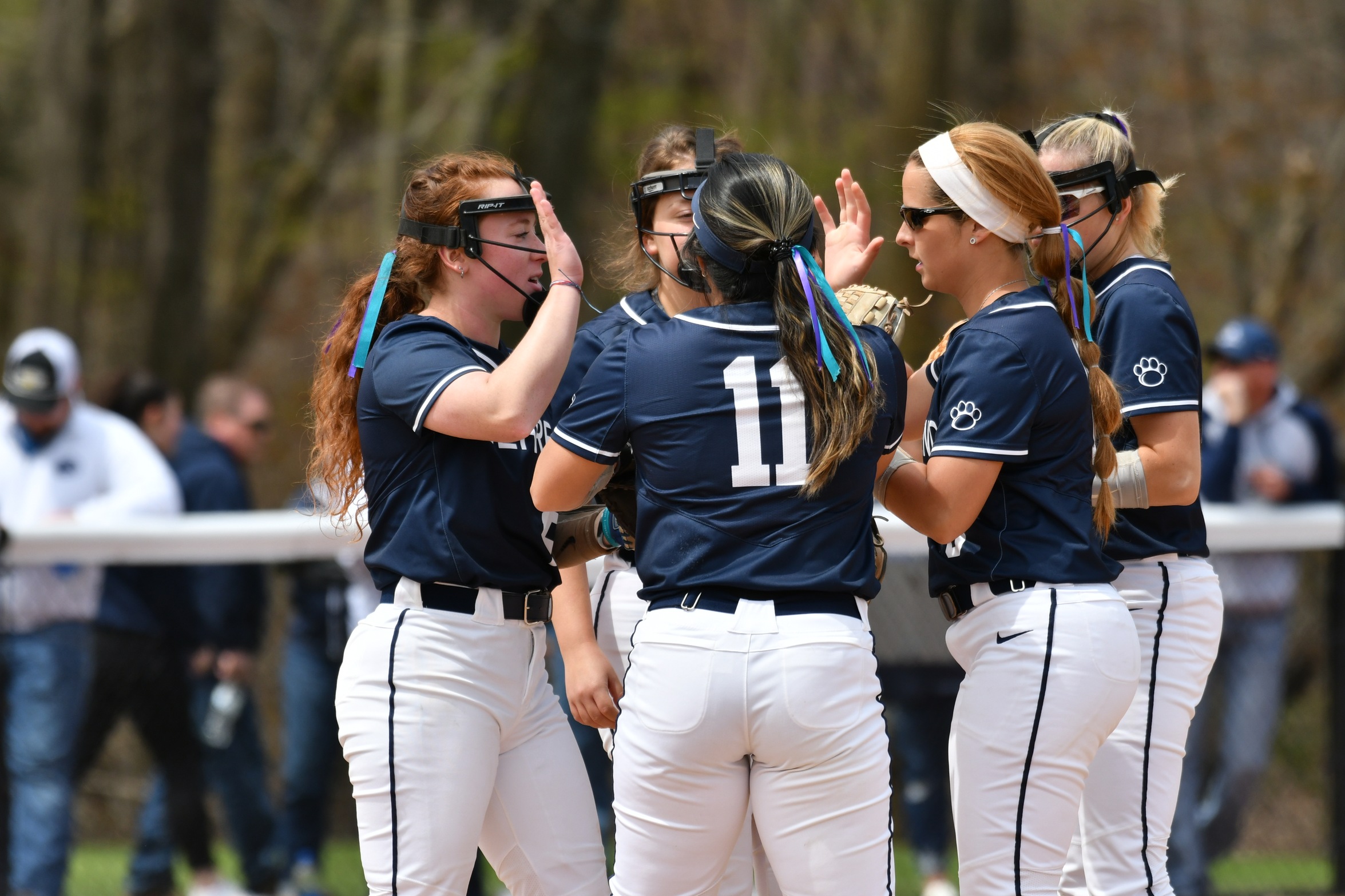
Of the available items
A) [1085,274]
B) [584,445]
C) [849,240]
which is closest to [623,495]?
[584,445]

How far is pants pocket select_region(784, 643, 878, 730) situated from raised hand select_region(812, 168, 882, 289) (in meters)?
0.83

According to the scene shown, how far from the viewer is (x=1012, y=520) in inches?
112

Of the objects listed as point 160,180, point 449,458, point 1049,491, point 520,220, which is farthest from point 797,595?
point 160,180

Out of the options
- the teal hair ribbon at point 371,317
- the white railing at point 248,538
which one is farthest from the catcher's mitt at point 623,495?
the white railing at point 248,538

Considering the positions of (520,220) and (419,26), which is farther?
(419,26)

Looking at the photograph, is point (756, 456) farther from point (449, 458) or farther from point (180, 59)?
point (180, 59)

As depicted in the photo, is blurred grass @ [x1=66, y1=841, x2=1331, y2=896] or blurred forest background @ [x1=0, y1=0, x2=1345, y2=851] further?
blurred forest background @ [x1=0, y1=0, x2=1345, y2=851]

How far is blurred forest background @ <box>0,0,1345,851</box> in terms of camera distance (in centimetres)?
1075

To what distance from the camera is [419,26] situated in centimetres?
1250

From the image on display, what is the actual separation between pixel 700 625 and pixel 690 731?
0.19 m

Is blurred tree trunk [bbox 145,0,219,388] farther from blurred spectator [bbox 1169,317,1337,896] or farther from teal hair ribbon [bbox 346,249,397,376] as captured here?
teal hair ribbon [bbox 346,249,397,376]

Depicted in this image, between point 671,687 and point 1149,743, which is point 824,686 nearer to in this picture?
point 671,687

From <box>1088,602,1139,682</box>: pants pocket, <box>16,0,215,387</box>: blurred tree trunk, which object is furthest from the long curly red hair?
<box>16,0,215,387</box>: blurred tree trunk

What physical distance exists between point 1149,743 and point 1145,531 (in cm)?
47
